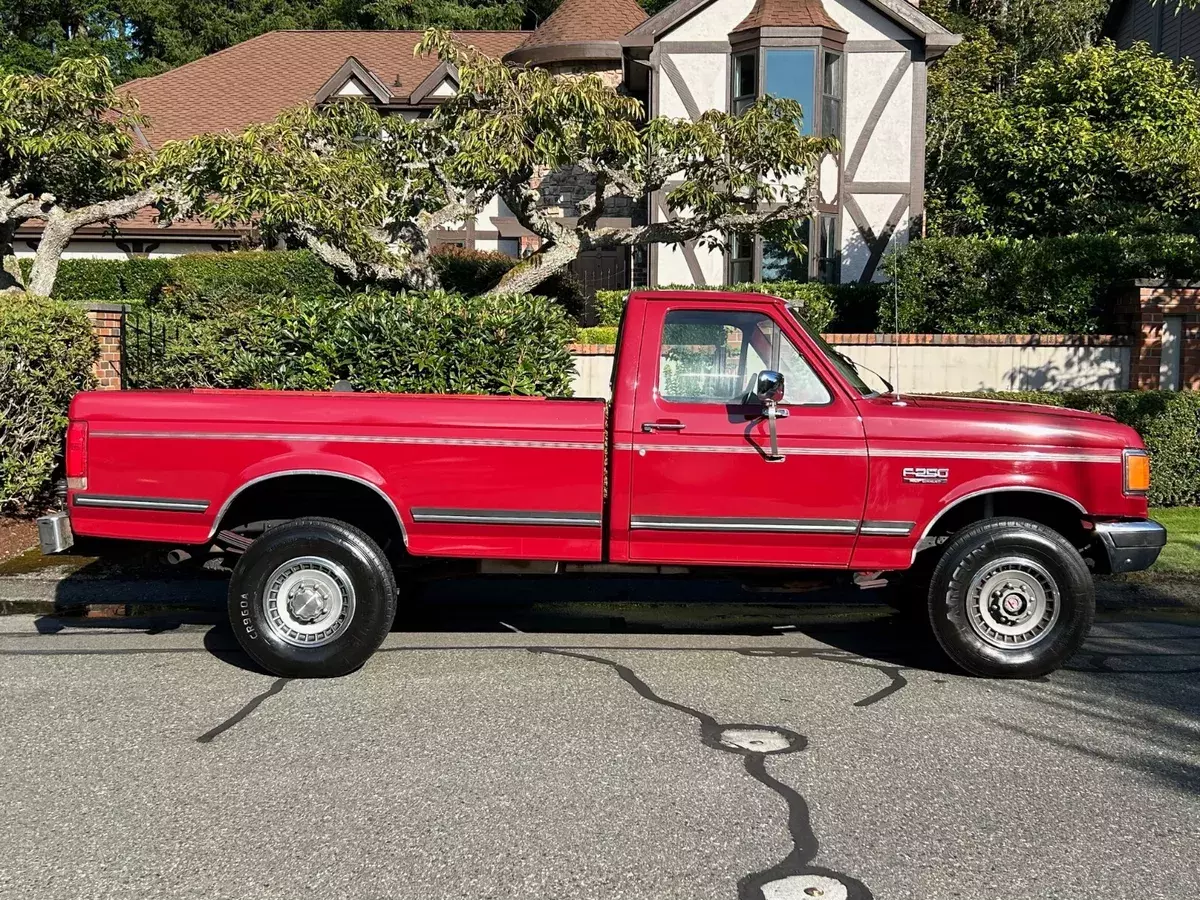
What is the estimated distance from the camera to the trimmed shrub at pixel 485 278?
19812mm

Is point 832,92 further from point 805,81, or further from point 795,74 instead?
point 795,74

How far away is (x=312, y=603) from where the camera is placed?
6.12 meters

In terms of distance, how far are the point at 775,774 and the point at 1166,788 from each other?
155cm

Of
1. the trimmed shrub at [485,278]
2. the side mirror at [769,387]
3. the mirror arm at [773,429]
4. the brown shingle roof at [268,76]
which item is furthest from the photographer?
the brown shingle roof at [268,76]

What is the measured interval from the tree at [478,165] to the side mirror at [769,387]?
238 inches

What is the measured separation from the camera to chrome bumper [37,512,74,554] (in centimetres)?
607

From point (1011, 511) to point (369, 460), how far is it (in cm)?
361

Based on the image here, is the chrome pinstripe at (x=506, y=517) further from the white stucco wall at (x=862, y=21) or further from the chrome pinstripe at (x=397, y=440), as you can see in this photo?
the white stucco wall at (x=862, y=21)

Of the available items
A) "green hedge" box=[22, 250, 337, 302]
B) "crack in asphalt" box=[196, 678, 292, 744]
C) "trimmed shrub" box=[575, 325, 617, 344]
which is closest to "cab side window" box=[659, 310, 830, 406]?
"crack in asphalt" box=[196, 678, 292, 744]

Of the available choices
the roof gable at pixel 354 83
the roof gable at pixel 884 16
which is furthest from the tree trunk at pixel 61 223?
the roof gable at pixel 354 83

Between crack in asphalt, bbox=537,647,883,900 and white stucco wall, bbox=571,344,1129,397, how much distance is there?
7737 millimetres

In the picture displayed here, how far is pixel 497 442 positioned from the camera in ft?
20.0

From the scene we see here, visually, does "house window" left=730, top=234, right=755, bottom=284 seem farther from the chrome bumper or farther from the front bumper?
the chrome bumper

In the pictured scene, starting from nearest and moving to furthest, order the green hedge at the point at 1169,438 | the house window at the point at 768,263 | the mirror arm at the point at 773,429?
1. the mirror arm at the point at 773,429
2. the green hedge at the point at 1169,438
3. the house window at the point at 768,263
